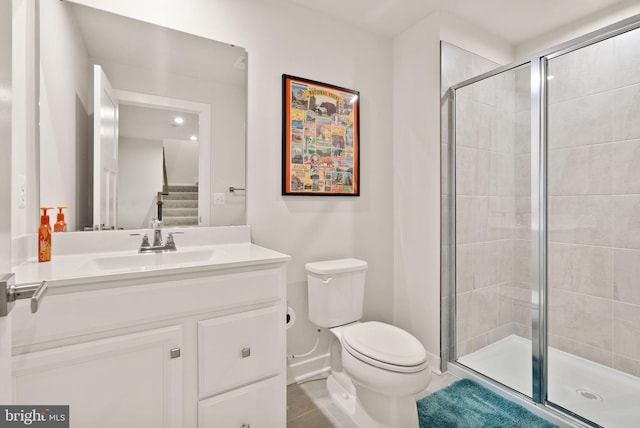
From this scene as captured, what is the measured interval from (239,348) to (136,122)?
1.19 m

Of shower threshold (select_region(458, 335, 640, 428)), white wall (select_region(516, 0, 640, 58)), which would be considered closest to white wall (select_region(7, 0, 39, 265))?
shower threshold (select_region(458, 335, 640, 428))

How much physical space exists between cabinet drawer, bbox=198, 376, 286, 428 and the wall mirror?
2.78 feet

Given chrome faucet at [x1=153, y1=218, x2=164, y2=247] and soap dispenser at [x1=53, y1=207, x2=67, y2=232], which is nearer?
soap dispenser at [x1=53, y1=207, x2=67, y2=232]

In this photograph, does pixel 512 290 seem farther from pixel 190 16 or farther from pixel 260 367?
pixel 190 16

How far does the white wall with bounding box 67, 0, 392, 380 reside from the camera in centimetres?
174

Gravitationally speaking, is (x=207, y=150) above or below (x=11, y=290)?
above

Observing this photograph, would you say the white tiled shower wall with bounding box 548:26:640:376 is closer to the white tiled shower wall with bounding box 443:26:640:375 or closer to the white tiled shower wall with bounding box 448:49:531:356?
the white tiled shower wall with bounding box 443:26:640:375

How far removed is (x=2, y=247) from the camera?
602 millimetres

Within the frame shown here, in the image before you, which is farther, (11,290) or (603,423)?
(603,423)

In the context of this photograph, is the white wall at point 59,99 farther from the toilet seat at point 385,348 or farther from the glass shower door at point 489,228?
the glass shower door at point 489,228

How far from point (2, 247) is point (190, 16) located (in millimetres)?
1507

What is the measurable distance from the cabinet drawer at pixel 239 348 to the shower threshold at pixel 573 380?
140cm

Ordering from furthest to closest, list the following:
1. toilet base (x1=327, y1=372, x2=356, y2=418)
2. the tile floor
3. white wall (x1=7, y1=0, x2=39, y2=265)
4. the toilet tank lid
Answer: the toilet tank lid, toilet base (x1=327, y1=372, x2=356, y2=418), the tile floor, white wall (x1=7, y1=0, x2=39, y2=265)

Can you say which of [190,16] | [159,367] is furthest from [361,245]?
[190,16]
